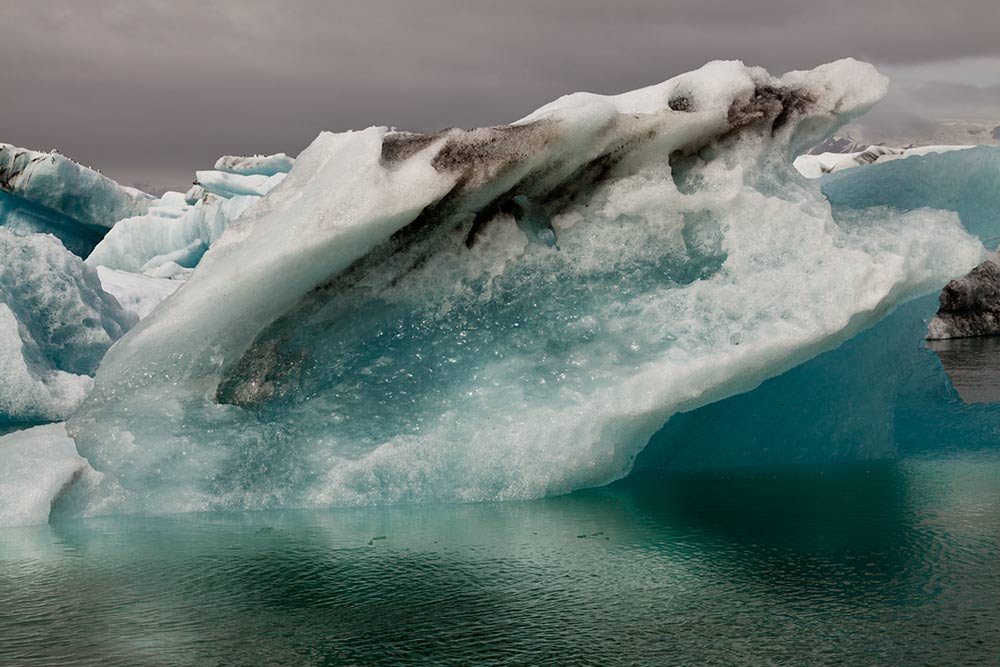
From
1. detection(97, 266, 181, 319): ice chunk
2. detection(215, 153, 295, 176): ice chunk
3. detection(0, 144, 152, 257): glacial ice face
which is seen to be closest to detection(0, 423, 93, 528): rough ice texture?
detection(97, 266, 181, 319): ice chunk

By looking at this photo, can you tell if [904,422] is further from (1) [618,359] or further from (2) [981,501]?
(1) [618,359]

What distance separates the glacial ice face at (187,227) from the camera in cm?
2270

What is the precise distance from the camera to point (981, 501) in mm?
4863

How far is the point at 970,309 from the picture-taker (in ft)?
74.0

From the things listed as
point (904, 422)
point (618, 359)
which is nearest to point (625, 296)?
point (618, 359)

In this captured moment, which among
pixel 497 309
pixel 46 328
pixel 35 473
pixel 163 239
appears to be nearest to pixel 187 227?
pixel 163 239

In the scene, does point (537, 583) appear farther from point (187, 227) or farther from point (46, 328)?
point (187, 227)

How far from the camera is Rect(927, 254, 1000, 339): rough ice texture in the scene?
73.2 ft

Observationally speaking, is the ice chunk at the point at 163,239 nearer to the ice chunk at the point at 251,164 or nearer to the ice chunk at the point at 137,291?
the ice chunk at the point at 251,164

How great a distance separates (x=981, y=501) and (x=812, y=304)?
4.05ft

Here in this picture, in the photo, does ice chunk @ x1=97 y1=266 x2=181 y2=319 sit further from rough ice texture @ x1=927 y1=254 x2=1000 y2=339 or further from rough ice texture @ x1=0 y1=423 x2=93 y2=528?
rough ice texture @ x1=927 y1=254 x2=1000 y2=339

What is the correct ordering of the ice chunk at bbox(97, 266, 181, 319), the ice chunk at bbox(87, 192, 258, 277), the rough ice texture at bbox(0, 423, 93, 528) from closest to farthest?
the rough ice texture at bbox(0, 423, 93, 528) → the ice chunk at bbox(97, 266, 181, 319) → the ice chunk at bbox(87, 192, 258, 277)

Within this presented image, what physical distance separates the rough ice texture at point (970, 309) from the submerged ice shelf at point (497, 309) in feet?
59.4

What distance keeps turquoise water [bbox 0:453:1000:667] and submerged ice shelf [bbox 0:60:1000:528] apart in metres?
0.30
